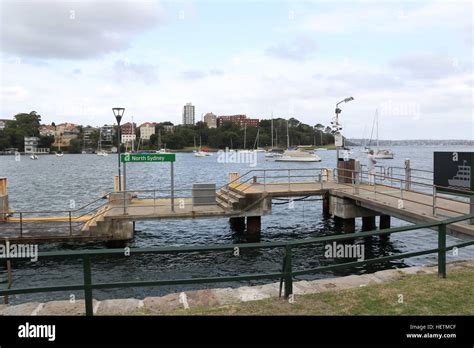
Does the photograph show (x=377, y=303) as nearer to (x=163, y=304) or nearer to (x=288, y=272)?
(x=288, y=272)

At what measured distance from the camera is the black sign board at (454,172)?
39.7ft

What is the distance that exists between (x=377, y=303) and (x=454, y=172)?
8209mm

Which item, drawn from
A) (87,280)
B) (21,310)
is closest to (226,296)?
(87,280)

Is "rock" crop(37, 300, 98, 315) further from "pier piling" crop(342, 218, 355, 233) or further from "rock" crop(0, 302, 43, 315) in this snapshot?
"pier piling" crop(342, 218, 355, 233)

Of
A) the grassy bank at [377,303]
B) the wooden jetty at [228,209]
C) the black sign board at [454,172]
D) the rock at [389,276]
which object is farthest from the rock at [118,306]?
the wooden jetty at [228,209]

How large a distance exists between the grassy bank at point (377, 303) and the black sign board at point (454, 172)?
225 inches

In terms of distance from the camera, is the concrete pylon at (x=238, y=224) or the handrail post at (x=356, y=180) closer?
the handrail post at (x=356, y=180)

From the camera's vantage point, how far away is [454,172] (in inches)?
506

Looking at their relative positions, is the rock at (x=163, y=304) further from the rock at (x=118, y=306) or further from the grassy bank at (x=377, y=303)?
the grassy bank at (x=377, y=303)

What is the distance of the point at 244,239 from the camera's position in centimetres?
2152

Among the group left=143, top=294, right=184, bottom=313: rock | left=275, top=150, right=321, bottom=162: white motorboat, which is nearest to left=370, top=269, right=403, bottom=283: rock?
left=143, top=294, right=184, bottom=313: rock
